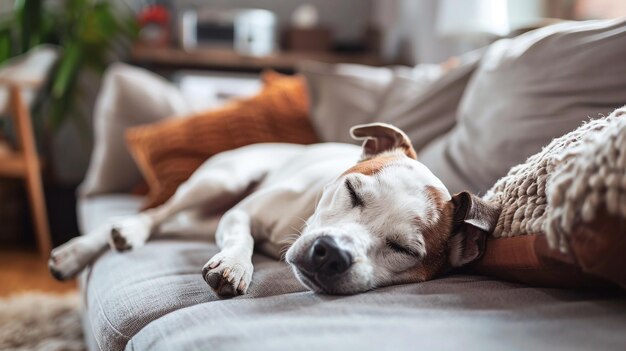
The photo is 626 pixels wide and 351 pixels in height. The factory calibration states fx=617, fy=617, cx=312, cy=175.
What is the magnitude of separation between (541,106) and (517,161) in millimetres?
165

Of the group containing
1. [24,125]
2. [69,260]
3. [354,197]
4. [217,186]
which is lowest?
[24,125]

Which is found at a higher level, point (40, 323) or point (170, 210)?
point (170, 210)

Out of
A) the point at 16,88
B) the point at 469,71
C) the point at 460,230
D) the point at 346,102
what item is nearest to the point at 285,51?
the point at 16,88

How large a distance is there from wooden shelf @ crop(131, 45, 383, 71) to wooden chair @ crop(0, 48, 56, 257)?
936mm

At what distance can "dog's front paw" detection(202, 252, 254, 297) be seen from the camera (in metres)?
1.27

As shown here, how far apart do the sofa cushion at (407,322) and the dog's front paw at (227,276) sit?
10 centimetres

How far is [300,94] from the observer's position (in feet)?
9.12

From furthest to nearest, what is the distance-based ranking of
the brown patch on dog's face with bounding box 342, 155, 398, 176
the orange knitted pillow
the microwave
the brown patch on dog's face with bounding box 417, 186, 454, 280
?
the microwave → the orange knitted pillow → the brown patch on dog's face with bounding box 342, 155, 398, 176 → the brown patch on dog's face with bounding box 417, 186, 454, 280

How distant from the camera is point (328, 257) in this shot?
47.9 inches

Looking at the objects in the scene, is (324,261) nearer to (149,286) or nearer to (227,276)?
(227,276)

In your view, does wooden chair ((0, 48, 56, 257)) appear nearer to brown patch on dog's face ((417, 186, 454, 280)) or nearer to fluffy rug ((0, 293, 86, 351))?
fluffy rug ((0, 293, 86, 351))

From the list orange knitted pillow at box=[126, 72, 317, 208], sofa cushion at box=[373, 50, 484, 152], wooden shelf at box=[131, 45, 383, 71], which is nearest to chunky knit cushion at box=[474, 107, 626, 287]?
sofa cushion at box=[373, 50, 484, 152]

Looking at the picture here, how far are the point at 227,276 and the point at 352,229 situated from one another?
0.92 feet

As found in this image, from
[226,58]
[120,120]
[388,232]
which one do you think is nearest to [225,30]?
[226,58]
